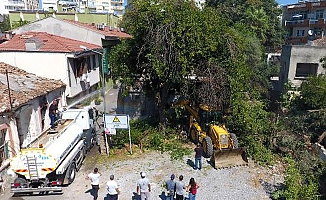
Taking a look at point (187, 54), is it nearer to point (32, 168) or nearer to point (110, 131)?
point (110, 131)

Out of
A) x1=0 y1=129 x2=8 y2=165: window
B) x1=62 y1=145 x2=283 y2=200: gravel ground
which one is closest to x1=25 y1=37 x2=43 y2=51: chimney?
x1=0 y1=129 x2=8 y2=165: window

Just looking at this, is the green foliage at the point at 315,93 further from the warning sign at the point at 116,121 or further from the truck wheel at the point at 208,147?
the warning sign at the point at 116,121

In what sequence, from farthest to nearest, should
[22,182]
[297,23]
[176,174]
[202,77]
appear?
1. [297,23]
2. [202,77]
3. [176,174]
4. [22,182]

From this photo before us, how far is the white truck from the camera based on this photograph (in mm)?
11094

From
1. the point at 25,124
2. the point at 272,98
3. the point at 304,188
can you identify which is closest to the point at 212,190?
the point at 304,188

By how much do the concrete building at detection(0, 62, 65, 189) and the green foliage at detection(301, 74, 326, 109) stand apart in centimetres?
1653

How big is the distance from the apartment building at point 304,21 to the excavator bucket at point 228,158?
2855 cm

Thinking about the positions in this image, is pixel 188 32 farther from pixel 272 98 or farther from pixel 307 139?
pixel 272 98

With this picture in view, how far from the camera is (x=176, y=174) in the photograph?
13484 millimetres

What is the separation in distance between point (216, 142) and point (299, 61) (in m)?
13.6

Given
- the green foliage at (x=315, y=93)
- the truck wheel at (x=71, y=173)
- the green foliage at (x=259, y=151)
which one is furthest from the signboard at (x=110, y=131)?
the green foliage at (x=315, y=93)

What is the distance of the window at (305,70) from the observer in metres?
24.6

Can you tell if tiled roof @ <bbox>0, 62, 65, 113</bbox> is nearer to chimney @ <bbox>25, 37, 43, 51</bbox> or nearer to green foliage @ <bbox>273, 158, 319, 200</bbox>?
chimney @ <bbox>25, 37, 43, 51</bbox>

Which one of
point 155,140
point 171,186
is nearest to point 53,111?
point 155,140
